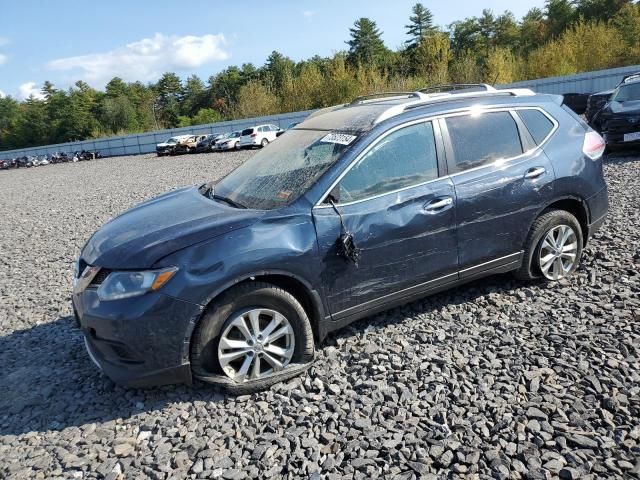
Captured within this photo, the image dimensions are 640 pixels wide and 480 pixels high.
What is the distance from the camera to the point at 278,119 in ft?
139

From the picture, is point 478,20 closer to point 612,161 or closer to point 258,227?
point 612,161

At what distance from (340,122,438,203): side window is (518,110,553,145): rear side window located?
102 cm

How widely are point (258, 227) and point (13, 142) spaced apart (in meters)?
108

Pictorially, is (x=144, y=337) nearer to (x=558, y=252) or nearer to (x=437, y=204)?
Answer: (x=437, y=204)

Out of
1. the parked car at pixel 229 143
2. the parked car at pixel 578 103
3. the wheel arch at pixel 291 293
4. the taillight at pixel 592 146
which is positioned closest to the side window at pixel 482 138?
the taillight at pixel 592 146

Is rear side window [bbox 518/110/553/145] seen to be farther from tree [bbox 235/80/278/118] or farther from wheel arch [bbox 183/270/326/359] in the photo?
tree [bbox 235/80/278/118]

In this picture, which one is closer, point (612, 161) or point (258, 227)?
point (258, 227)

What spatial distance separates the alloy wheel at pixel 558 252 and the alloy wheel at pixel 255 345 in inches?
96.0

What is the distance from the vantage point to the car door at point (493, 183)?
393cm

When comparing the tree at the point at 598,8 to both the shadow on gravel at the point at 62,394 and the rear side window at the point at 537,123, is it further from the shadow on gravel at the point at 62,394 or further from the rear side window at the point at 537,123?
the shadow on gravel at the point at 62,394

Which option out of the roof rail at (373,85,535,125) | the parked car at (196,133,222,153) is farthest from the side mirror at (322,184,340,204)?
the parked car at (196,133,222,153)

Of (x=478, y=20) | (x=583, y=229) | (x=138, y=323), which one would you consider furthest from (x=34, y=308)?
(x=478, y=20)

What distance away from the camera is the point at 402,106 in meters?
3.96

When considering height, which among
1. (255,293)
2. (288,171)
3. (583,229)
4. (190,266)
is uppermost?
(288,171)
